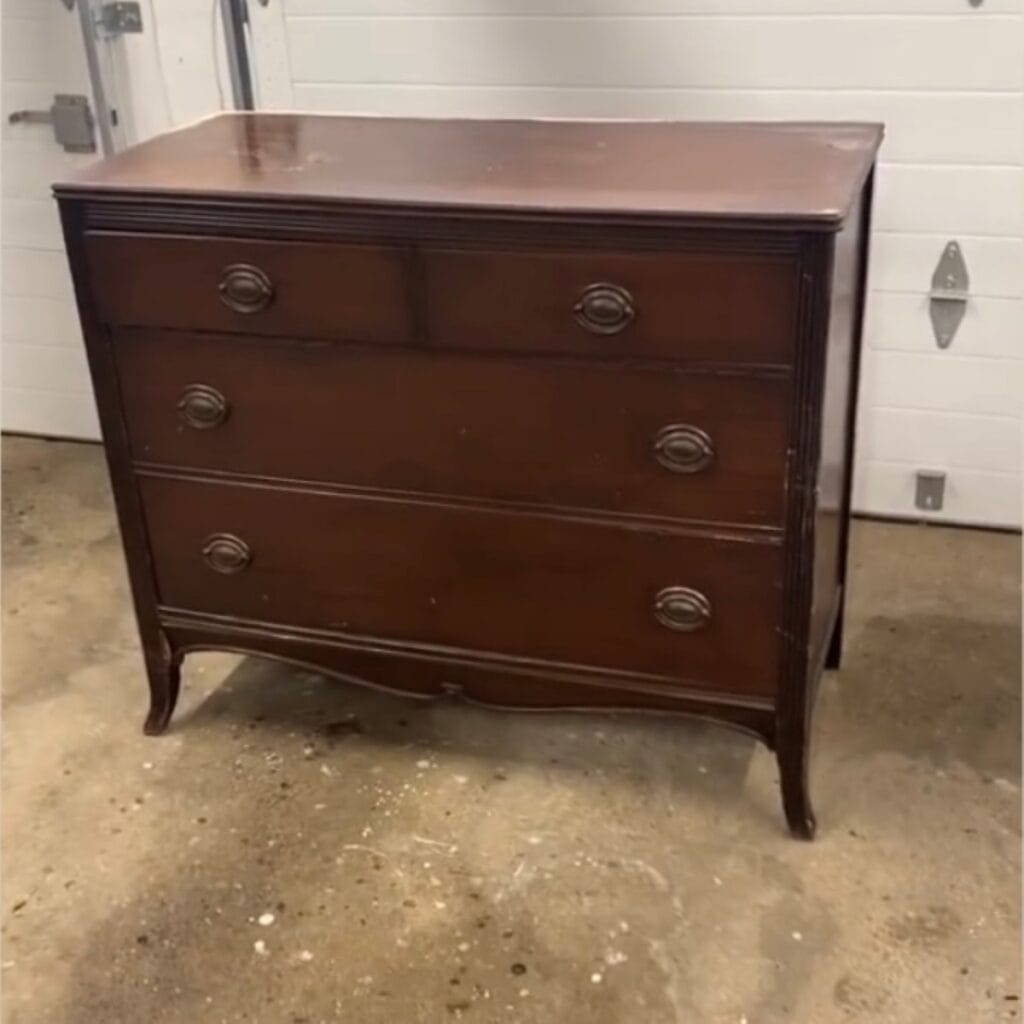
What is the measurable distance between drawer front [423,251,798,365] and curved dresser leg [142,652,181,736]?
78cm

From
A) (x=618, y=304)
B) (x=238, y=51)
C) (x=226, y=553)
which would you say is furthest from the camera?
(x=238, y=51)

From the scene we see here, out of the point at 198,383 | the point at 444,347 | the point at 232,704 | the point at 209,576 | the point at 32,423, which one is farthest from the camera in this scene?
the point at 32,423

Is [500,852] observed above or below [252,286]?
below

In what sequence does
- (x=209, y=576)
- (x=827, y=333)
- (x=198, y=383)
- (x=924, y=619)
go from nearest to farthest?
(x=827, y=333) → (x=198, y=383) → (x=209, y=576) → (x=924, y=619)

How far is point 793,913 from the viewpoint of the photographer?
1.86m

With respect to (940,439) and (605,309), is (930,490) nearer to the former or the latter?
(940,439)

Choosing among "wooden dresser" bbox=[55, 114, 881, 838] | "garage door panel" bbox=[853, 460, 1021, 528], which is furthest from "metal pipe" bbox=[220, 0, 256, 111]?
"garage door panel" bbox=[853, 460, 1021, 528]

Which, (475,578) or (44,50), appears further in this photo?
(44,50)

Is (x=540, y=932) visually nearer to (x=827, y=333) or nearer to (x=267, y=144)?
(x=827, y=333)

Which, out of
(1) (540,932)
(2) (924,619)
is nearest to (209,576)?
(1) (540,932)

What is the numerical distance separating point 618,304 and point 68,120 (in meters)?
1.82

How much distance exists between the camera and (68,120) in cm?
302

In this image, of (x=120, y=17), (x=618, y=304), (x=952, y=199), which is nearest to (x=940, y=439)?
(x=952, y=199)

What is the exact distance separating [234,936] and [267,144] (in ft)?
3.78
